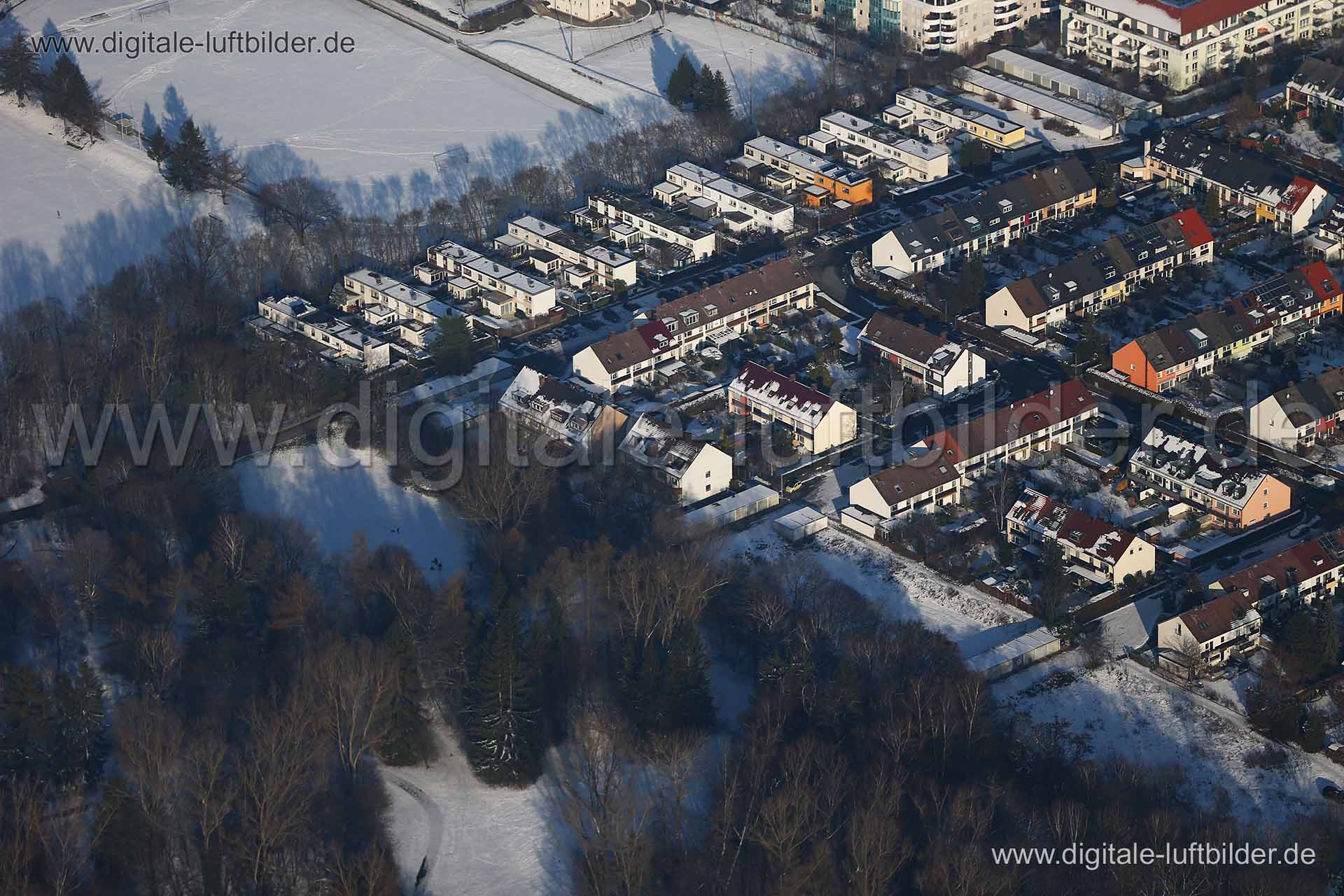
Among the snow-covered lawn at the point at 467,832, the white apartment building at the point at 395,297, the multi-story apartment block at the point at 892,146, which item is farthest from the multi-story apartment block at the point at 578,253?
the snow-covered lawn at the point at 467,832

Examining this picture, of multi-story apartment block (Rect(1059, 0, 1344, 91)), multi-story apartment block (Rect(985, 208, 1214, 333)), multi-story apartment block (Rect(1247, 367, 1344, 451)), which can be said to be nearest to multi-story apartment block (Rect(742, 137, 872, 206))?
multi-story apartment block (Rect(985, 208, 1214, 333))

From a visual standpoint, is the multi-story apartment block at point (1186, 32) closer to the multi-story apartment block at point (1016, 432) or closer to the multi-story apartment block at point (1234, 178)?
the multi-story apartment block at point (1234, 178)

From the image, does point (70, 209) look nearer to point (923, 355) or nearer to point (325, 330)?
point (325, 330)

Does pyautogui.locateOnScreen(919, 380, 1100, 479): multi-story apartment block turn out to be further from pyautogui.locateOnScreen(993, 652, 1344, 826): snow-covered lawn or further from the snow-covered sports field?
the snow-covered sports field

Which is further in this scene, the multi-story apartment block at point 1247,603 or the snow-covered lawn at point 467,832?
the multi-story apartment block at point 1247,603

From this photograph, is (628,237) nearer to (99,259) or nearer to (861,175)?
(861,175)

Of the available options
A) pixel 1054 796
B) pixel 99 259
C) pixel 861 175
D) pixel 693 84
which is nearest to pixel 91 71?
pixel 99 259
